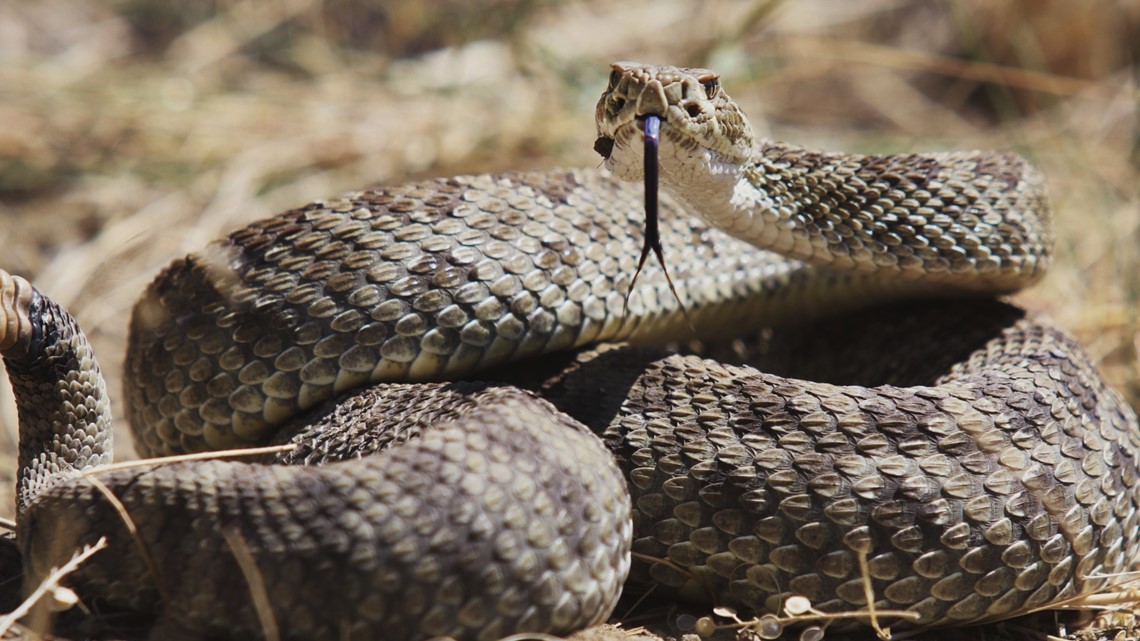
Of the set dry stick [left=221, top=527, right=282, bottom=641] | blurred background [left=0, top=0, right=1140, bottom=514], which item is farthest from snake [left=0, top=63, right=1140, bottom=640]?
blurred background [left=0, top=0, right=1140, bottom=514]

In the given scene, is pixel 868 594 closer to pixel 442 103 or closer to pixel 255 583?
pixel 255 583

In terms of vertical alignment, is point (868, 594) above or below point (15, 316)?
below

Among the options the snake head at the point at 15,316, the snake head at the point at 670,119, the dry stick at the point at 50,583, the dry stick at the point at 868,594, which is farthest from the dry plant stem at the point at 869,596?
the snake head at the point at 15,316

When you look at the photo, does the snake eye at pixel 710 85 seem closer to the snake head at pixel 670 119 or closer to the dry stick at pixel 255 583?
the snake head at pixel 670 119

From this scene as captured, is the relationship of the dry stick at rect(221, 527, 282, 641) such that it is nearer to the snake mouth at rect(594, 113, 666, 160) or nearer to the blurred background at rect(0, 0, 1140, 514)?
the snake mouth at rect(594, 113, 666, 160)

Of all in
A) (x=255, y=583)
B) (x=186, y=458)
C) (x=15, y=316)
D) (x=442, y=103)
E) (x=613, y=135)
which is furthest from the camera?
(x=442, y=103)

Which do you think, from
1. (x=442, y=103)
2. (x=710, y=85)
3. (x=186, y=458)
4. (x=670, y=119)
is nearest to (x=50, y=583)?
(x=186, y=458)

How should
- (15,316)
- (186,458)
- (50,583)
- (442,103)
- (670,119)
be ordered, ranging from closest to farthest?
(50,583)
(15,316)
(186,458)
(670,119)
(442,103)
